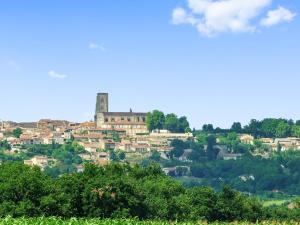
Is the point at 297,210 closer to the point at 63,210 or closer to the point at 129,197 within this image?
the point at 129,197

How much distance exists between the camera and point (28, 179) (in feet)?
208

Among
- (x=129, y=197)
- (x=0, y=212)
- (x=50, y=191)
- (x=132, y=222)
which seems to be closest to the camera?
(x=132, y=222)

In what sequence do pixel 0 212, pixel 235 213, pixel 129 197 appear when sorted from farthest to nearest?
pixel 235 213
pixel 129 197
pixel 0 212

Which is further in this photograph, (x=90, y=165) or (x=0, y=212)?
(x=90, y=165)

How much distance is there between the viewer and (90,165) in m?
74.8

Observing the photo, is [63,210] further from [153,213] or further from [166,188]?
[166,188]

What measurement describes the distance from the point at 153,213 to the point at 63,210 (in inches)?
435

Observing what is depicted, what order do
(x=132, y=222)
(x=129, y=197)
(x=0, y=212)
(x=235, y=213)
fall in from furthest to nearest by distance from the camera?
(x=235, y=213), (x=129, y=197), (x=0, y=212), (x=132, y=222)

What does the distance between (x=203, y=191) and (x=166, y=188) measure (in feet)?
11.6

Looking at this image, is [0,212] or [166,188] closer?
[0,212]

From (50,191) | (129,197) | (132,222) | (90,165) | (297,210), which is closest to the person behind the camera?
(132,222)

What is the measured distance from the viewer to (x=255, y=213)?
3302 inches

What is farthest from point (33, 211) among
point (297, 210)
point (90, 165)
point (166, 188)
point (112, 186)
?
point (297, 210)

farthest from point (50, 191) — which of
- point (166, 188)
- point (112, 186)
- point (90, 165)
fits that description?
point (166, 188)
